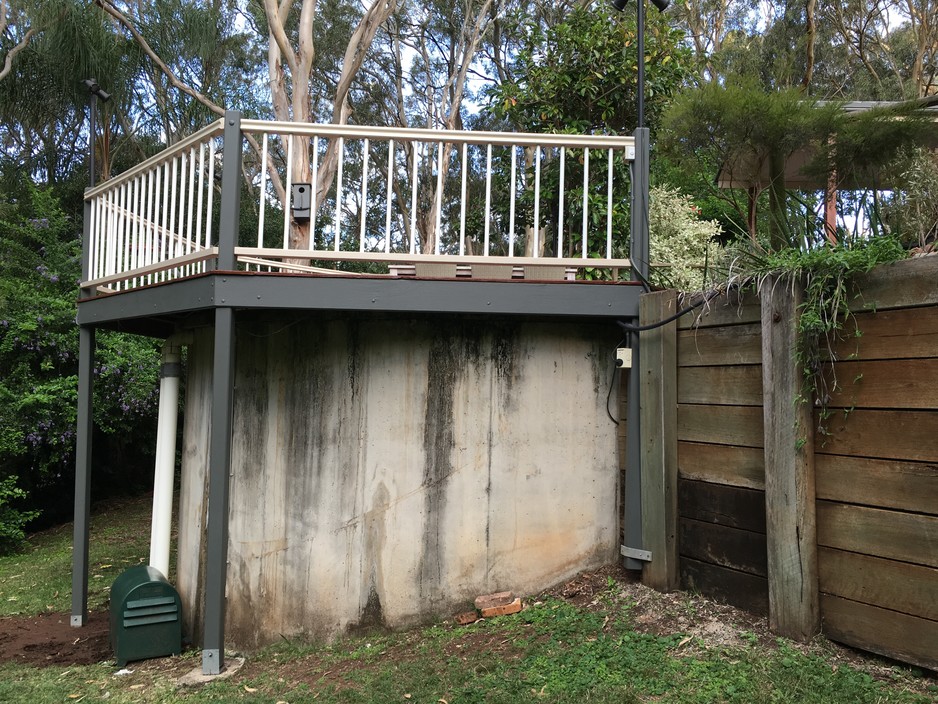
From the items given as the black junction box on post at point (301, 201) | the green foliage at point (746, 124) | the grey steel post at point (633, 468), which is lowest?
the grey steel post at point (633, 468)

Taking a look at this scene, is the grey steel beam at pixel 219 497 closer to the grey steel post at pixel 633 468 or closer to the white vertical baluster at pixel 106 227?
the white vertical baluster at pixel 106 227

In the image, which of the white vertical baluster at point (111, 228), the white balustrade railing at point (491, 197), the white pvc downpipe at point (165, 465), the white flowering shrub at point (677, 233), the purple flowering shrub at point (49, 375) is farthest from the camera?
the purple flowering shrub at point (49, 375)

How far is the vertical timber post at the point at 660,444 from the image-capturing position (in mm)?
3840

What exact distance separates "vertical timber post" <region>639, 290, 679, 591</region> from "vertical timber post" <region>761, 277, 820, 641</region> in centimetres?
67

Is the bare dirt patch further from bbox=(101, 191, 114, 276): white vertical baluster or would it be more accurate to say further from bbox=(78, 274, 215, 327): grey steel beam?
bbox=(101, 191, 114, 276): white vertical baluster

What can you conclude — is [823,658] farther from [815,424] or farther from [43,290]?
[43,290]

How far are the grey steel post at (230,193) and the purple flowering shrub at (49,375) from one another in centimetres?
575

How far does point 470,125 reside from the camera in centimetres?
2008

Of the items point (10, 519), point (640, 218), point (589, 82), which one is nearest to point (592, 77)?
point (589, 82)

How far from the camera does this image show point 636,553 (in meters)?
3.99

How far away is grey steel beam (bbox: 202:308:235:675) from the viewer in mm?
3805

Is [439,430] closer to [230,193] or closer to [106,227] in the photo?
[230,193]

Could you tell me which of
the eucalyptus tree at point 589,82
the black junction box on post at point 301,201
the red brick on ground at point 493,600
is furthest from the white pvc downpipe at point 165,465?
the eucalyptus tree at point 589,82

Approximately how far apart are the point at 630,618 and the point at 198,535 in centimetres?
286
